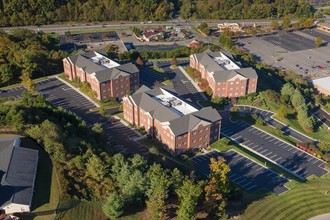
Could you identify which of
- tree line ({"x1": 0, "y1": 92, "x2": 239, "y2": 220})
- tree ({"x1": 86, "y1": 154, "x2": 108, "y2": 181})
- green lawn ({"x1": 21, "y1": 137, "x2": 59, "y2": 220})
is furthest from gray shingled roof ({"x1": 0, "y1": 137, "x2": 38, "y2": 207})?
tree ({"x1": 86, "y1": 154, "x2": 108, "y2": 181})

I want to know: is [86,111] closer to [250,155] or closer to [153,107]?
[153,107]

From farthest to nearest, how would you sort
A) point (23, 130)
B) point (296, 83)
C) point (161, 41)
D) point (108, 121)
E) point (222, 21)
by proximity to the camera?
point (222, 21)
point (161, 41)
point (296, 83)
point (108, 121)
point (23, 130)

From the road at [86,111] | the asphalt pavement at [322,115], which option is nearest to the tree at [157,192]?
Answer: the road at [86,111]

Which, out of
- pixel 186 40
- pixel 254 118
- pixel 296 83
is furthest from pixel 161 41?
pixel 254 118

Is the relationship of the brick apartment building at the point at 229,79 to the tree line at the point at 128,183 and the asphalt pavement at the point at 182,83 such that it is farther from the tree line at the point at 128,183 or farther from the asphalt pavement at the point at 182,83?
the tree line at the point at 128,183

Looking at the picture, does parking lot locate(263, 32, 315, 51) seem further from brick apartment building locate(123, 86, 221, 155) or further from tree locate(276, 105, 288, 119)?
brick apartment building locate(123, 86, 221, 155)

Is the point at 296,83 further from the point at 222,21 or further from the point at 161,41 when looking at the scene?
the point at 222,21

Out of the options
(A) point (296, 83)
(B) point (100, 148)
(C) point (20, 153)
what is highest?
(C) point (20, 153)

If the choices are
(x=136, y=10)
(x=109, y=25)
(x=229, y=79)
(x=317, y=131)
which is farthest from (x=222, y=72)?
(x=136, y=10)
